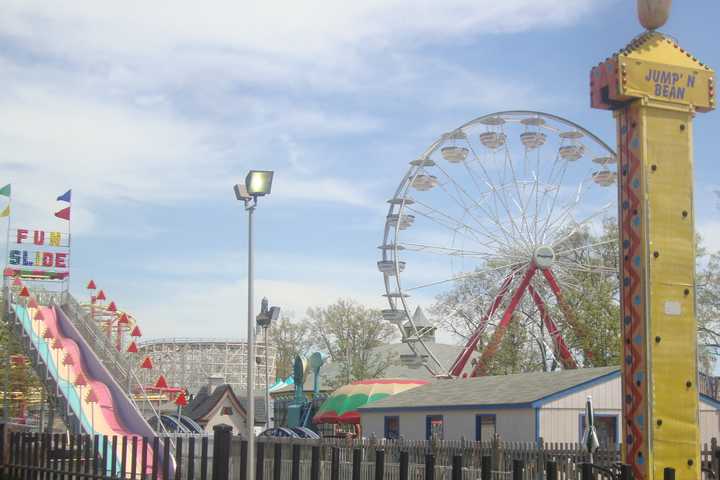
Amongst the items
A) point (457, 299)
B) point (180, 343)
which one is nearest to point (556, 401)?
point (457, 299)

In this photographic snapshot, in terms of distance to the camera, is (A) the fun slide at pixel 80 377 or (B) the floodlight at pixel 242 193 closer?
(B) the floodlight at pixel 242 193

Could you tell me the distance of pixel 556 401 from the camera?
88.4 feet

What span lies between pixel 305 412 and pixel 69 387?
21.2m

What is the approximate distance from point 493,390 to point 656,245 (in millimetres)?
19796

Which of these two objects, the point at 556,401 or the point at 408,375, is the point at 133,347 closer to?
the point at 556,401

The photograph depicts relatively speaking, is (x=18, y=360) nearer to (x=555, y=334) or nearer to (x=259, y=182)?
(x=555, y=334)

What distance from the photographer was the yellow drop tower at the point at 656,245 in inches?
433

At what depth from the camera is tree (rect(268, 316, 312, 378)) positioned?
86938 millimetres

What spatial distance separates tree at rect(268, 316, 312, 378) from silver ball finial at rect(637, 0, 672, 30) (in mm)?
74888

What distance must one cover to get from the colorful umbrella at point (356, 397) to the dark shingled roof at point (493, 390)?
390 cm

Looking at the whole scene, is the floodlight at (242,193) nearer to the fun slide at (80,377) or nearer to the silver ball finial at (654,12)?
the silver ball finial at (654,12)

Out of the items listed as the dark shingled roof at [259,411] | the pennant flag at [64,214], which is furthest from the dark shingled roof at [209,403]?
the pennant flag at [64,214]

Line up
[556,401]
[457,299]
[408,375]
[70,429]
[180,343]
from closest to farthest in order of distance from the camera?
[556,401]
[70,429]
[457,299]
[408,375]
[180,343]

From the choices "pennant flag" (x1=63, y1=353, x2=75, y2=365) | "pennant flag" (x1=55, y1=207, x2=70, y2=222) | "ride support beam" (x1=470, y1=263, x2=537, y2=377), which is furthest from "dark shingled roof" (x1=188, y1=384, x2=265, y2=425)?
"pennant flag" (x1=63, y1=353, x2=75, y2=365)
